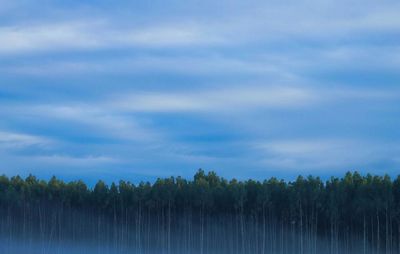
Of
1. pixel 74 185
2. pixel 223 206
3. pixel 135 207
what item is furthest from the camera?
pixel 74 185

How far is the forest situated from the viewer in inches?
1471

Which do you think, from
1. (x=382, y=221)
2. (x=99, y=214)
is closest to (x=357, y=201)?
(x=382, y=221)

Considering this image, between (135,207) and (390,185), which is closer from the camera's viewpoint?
(390,185)

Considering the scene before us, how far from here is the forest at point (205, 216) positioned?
123 ft

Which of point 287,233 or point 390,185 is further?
point 287,233

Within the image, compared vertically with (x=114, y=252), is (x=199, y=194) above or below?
above

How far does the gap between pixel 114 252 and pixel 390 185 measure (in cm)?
1541

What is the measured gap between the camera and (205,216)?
42.5 meters

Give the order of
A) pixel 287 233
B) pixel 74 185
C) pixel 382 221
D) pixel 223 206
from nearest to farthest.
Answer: pixel 382 221 < pixel 287 233 < pixel 223 206 < pixel 74 185

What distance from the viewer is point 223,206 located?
42.5 m

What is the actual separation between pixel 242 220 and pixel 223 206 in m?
1.71

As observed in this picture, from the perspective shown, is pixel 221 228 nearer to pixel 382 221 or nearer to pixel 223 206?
pixel 223 206

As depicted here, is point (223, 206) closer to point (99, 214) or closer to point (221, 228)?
point (221, 228)

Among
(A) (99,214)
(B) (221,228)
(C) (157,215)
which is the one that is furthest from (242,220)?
(A) (99,214)
